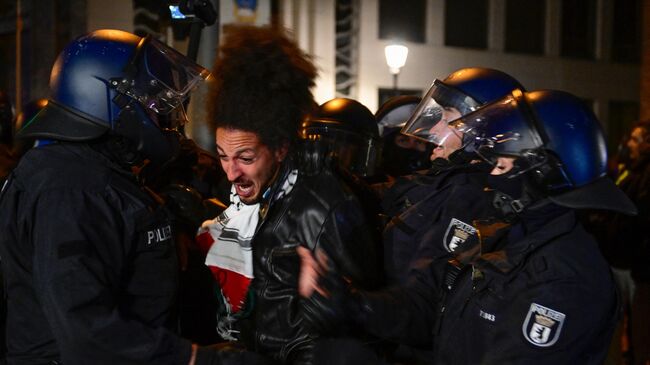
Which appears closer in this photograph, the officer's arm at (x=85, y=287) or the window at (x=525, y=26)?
the officer's arm at (x=85, y=287)

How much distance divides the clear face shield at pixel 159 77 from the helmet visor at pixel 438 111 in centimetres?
117

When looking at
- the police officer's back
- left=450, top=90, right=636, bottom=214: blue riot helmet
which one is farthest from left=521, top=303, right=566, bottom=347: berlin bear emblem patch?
the police officer's back

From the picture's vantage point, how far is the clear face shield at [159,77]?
8.52 ft

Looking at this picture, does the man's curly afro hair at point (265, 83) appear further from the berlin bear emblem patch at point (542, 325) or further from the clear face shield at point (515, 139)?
the berlin bear emblem patch at point (542, 325)

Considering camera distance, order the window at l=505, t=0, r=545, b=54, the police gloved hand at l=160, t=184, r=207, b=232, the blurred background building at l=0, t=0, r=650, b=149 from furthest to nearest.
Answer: the window at l=505, t=0, r=545, b=54
the blurred background building at l=0, t=0, r=650, b=149
the police gloved hand at l=160, t=184, r=207, b=232

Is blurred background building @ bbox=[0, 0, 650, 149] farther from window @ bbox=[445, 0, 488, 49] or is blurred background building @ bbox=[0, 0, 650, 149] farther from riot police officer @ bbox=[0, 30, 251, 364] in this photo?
riot police officer @ bbox=[0, 30, 251, 364]

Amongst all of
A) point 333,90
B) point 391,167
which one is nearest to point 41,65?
point 333,90

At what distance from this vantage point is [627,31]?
2039 centimetres

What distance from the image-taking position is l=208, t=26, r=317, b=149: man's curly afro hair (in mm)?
2746

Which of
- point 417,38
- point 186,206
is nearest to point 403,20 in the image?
point 417,38

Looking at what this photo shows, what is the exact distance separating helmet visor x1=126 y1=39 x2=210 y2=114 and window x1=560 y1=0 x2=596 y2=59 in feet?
58.6

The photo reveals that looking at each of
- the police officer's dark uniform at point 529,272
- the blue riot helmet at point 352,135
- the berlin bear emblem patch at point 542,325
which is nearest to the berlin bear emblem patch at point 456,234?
the police officer's dark uniform at point 529,272

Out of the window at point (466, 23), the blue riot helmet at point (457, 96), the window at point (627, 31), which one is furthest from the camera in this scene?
the window at point (627, 31)

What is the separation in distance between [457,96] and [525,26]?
16.1 m
